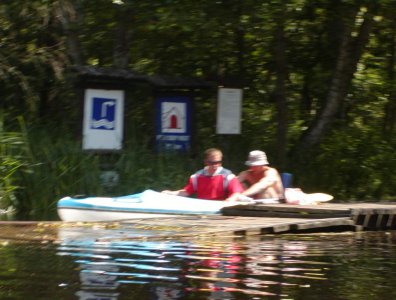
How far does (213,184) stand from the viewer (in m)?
15.1

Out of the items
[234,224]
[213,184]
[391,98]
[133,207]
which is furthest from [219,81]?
[234,224]

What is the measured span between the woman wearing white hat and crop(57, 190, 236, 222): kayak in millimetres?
835

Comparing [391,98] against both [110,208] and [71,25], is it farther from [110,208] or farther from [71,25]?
[110,208]

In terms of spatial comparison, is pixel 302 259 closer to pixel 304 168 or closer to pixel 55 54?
pixel 304 168

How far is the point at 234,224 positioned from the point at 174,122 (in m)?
5.32


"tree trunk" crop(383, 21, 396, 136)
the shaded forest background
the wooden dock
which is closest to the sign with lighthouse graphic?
the shaded forest background

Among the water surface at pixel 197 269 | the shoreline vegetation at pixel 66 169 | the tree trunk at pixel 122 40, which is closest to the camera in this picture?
the water surface at pixel 197 269

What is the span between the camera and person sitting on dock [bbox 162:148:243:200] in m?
15.0

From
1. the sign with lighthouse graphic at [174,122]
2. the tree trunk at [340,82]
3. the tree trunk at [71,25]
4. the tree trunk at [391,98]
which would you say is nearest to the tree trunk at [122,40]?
the tree trunk at [71,25]

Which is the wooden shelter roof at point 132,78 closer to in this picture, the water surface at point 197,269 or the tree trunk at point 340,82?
the tree trunk at point 340,82

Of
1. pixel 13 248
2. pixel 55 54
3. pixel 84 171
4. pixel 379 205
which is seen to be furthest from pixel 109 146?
pixel 13 248

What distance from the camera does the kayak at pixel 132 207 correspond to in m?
14.1

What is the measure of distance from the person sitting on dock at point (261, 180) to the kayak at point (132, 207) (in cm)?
81

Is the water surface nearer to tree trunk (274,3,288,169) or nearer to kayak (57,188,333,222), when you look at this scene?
kayak (57,188,333,222)
